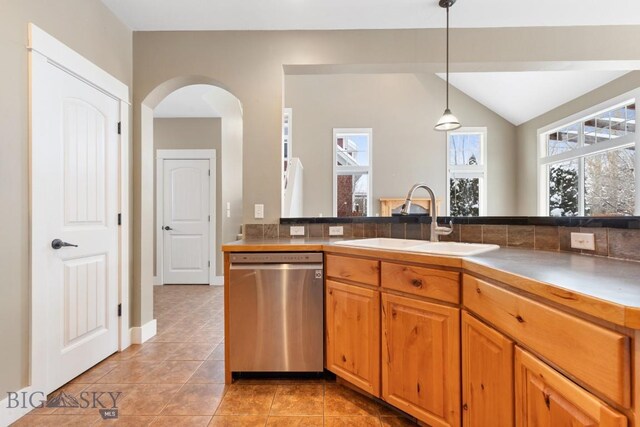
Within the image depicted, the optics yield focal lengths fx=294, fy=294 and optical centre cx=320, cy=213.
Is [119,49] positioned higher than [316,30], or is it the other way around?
[316,30]

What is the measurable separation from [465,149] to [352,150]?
7.99 ft

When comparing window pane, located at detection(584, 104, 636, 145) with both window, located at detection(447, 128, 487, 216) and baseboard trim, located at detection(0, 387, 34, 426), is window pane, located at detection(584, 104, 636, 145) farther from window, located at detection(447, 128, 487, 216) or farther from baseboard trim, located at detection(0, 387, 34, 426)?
baseboard trim, located at detection(0, 387, 34, 426)

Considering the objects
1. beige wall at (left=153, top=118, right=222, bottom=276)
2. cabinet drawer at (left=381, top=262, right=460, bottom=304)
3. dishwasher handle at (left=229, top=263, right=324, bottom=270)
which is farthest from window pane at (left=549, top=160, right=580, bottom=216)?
beige wall at (left=153, top=118, right=222, bottom=276)

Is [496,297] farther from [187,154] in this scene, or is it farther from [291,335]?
[187,154]

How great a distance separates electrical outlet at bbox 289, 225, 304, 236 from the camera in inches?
93.7

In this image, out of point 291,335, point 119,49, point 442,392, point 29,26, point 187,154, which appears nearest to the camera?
point 442,392

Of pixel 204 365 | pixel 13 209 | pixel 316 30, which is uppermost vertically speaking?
pixel 316 30

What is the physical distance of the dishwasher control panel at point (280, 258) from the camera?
1.80 metres

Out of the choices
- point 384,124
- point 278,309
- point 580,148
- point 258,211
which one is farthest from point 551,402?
point 384,124

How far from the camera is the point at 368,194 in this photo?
6250 mm

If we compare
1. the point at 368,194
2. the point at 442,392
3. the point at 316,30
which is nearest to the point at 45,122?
the point at 316,30

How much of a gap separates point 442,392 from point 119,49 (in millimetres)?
3135

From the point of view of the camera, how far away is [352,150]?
20.7 ft

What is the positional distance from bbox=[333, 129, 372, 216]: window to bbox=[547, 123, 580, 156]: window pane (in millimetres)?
3415
